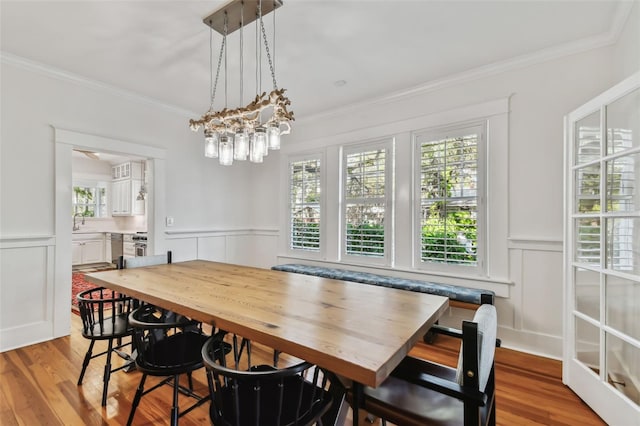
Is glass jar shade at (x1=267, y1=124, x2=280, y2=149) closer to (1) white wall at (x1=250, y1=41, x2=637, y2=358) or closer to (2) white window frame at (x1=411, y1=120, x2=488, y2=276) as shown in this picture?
(2) white window frame at (x1=411, y1=120, x2=488, y2=276)

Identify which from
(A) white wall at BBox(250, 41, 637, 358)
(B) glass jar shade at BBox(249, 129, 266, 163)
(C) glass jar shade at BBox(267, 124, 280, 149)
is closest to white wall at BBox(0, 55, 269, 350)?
(B) glass jar shade at BBox(249, 129, 266, 163)

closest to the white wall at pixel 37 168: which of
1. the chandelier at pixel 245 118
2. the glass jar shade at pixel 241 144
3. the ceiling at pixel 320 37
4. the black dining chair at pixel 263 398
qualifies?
the ceiling at pixel 320 37

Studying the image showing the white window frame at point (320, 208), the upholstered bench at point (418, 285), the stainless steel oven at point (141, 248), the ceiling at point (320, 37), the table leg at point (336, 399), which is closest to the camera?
the table leg at point (336, 399)

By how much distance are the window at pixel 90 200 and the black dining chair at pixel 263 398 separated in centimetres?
765

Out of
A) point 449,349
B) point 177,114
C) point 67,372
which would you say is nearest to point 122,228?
point 177,114

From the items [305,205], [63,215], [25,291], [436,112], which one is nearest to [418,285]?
[436,112]

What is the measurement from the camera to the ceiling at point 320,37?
2041 mm

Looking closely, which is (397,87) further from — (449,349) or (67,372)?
(67,372)

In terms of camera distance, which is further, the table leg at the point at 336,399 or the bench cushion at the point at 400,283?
the bench cushion at the point at 400,283

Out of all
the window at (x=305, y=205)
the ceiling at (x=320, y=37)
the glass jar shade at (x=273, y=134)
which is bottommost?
the window at (x=305, y=205)

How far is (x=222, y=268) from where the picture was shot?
2.58m

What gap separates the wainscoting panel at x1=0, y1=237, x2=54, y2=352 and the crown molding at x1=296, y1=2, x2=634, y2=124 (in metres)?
3.63

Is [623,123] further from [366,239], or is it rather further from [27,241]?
[27,241]

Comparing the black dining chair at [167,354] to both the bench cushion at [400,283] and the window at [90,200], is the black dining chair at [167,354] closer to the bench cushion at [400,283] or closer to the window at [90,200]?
the bench cushion at [400,283]
